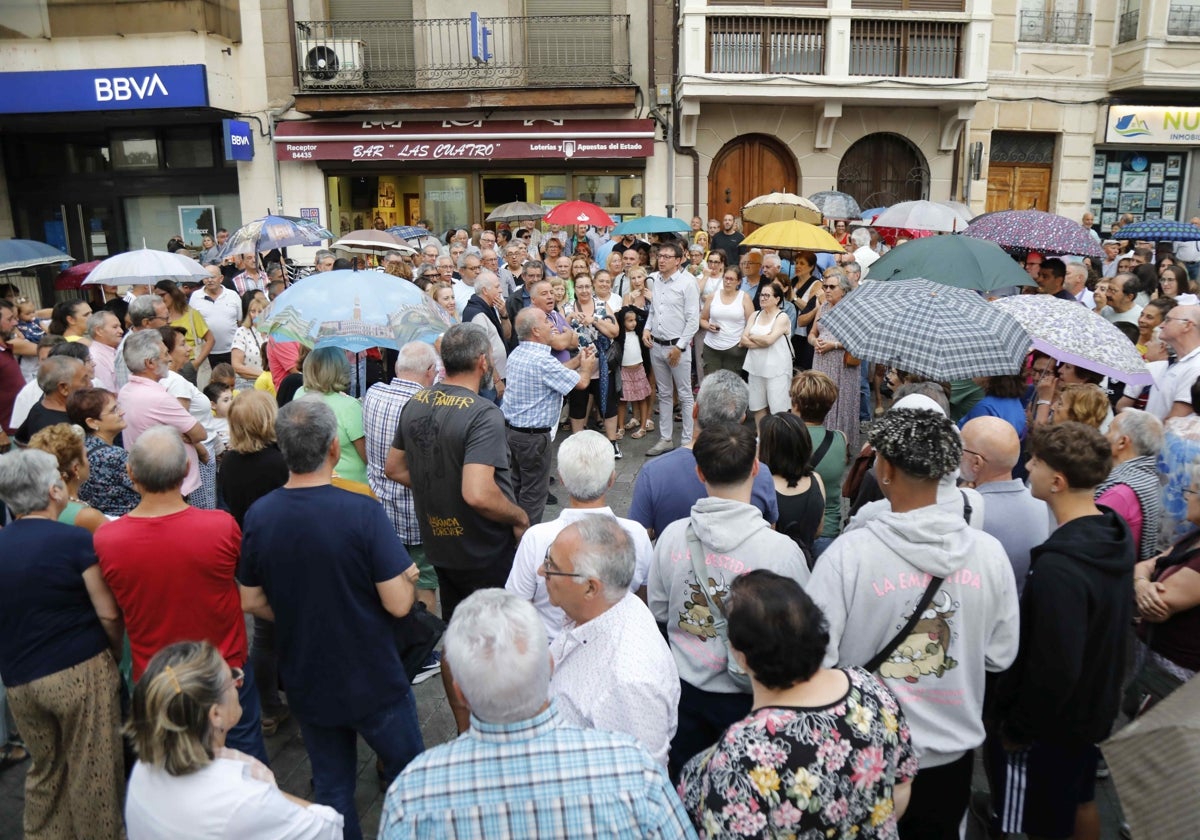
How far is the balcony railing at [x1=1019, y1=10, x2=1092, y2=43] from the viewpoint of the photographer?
54.2 feet

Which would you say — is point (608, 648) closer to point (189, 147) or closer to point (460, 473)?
point (460, 473)

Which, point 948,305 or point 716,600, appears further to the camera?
point 948,305

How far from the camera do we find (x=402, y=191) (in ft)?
57.2

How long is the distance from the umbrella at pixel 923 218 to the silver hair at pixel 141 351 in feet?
25.6

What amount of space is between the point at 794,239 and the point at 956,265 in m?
2.92

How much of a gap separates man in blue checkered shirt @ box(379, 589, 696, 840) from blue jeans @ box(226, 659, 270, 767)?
1.62 meters

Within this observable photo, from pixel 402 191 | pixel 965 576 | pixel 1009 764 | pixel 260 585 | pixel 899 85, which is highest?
pixel 899 85

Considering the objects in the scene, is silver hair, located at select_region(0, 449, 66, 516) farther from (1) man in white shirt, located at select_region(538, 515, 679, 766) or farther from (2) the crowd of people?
(1) man in white shirt, located at select_region(538, 515, 679, 766)

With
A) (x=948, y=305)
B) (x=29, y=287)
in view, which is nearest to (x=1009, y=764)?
(x=948, y=305)

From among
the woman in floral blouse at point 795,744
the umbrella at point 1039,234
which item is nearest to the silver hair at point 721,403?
the woman in floral blouse at point 795,744

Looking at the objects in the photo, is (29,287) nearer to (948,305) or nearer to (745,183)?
(745,183)

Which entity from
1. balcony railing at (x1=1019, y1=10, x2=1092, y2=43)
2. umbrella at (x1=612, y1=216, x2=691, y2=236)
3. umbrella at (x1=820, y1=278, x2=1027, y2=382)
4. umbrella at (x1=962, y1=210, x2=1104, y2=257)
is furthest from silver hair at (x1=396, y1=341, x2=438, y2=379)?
balcony railing at (x1=1019, y1=10, x2=1092, y2=43)

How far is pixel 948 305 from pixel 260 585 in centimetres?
342

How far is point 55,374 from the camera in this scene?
181 inches
